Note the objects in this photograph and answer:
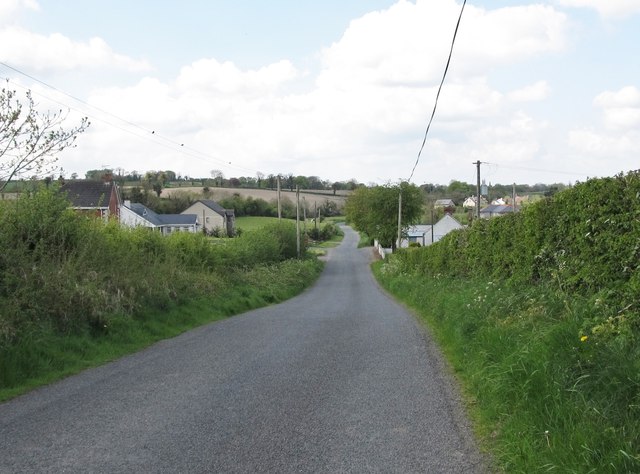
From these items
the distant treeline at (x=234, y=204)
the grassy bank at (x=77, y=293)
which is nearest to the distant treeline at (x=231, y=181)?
the distant treeline at (x=234, y=204)

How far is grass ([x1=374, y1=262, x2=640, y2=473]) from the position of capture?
16.1 feet

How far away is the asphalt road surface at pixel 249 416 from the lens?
19.0ft

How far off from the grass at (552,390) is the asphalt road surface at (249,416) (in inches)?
15.1

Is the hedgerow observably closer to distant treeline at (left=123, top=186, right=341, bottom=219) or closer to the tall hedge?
the tall hedge

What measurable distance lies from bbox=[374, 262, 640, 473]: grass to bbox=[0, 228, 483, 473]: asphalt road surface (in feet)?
1.26

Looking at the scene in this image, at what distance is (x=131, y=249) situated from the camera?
68.9 ft

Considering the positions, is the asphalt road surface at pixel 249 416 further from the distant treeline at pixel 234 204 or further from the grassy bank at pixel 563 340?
the distant treeline at pixel 234 204

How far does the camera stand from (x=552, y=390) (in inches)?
239

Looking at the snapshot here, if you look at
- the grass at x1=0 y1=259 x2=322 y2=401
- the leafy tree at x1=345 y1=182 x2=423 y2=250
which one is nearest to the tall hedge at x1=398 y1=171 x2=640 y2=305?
the grass at x1=0 y1=259 x2=322 y2=401

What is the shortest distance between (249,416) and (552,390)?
3.09 m

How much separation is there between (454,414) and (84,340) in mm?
7793

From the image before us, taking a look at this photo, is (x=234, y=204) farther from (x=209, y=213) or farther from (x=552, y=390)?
(x=552, y=390)

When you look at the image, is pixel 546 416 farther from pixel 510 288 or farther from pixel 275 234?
pixel 275 234

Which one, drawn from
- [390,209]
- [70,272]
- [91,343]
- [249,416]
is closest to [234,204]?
[390,209]
